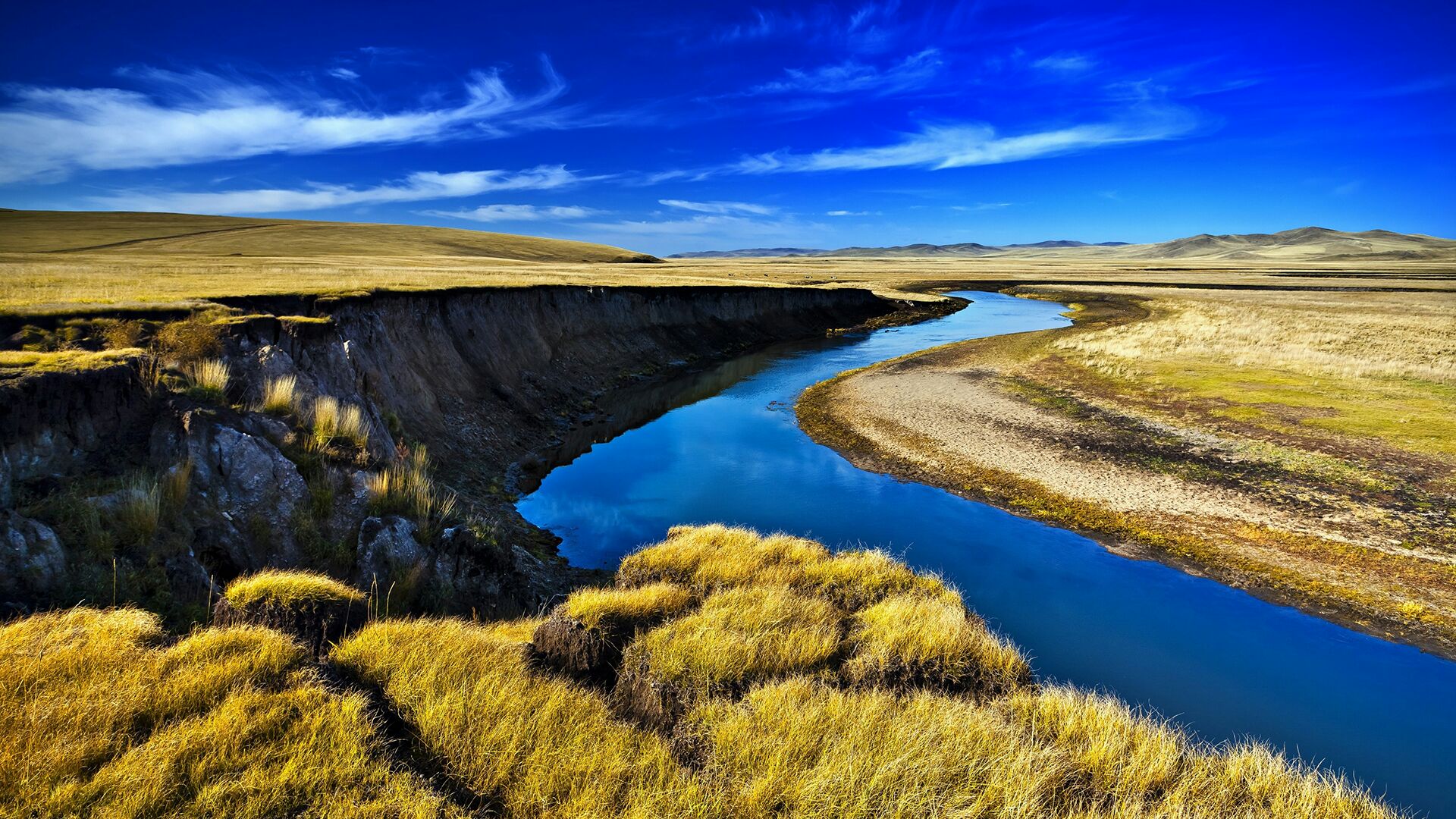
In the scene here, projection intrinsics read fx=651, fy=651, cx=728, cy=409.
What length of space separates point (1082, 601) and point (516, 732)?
10.5m

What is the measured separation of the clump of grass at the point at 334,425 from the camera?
438 inches

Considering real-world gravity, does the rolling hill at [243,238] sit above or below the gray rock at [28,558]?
above

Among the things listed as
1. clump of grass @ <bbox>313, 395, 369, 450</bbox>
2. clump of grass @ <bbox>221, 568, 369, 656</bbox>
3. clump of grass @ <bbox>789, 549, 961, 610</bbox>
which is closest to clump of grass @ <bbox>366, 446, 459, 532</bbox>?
clump of grass @ <bbox>313, 395, 369, 450</bbox>

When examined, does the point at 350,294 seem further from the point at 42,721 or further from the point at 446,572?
the point at 42,721

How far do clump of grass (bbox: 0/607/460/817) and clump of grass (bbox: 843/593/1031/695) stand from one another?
4932 mm

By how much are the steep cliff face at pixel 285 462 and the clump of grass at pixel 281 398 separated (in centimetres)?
15

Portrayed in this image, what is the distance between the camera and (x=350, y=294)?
18953 mm

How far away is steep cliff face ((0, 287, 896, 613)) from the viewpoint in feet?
26.0

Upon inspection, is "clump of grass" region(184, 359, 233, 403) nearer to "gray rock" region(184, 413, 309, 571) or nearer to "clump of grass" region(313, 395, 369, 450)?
"gray rock" region(184, 413, 309, 571)

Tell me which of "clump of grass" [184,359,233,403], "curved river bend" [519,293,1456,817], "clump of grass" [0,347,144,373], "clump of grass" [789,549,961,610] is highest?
"clump of grass" [0,347,144,373]

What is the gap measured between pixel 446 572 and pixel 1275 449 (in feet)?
71.2

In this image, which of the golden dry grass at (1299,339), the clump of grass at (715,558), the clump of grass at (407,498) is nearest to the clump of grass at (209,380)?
the clump of grass at (407,498)

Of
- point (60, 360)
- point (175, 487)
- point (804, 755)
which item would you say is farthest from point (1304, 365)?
point (60, 360)

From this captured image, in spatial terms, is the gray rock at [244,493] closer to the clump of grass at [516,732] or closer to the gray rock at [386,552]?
the gray rock at [386,552]
